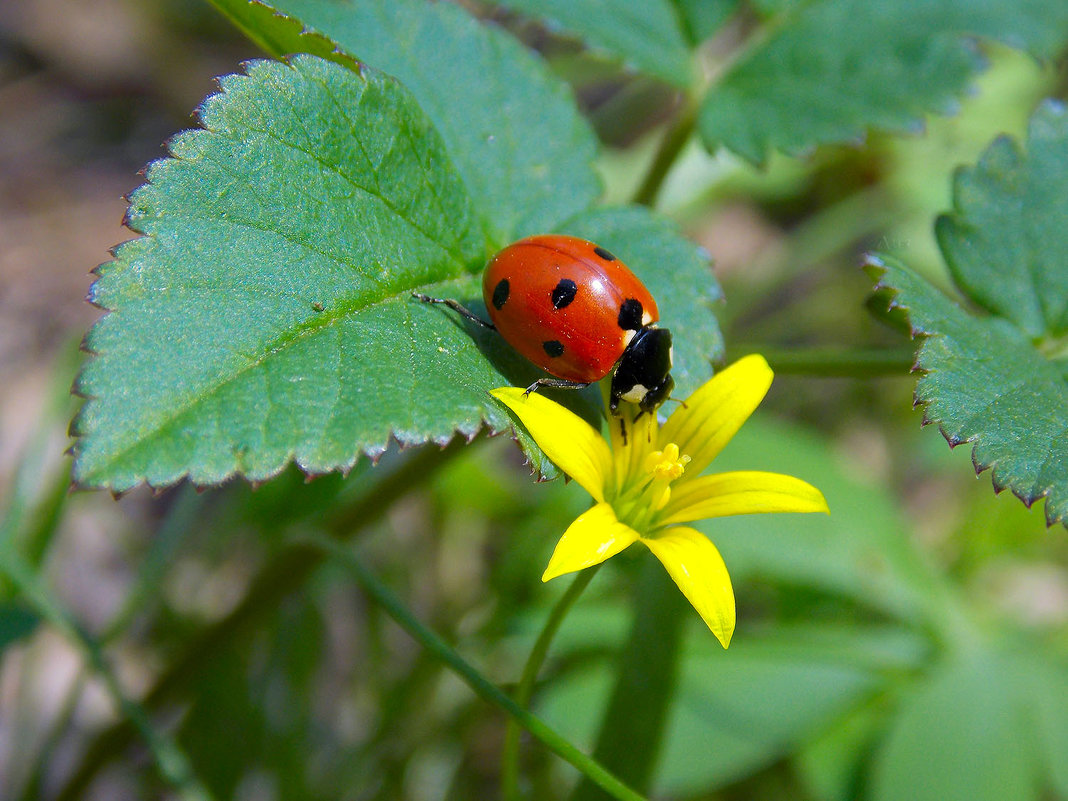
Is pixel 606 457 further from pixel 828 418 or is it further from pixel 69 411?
pixel 828 418

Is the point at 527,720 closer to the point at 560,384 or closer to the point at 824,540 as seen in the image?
the point at 560,384

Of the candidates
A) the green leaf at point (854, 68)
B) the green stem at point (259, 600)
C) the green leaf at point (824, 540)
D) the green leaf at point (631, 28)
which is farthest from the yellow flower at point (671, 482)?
the green leaf at point (824, 540)

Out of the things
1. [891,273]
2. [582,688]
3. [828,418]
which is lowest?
[828,418]

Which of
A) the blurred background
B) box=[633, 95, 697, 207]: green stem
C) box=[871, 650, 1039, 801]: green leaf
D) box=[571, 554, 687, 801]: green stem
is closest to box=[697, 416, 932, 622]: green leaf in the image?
the blurred background

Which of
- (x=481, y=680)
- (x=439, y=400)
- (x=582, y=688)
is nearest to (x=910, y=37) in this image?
(x=439, y=400)

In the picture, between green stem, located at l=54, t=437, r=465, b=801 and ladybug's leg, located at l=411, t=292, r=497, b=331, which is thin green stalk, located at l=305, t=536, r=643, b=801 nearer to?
green stem, located at l=54, t=437, r=465, b=801

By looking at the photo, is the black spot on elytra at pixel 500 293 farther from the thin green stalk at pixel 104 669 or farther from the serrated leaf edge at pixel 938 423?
the thin green stalk at pixel 104 669
